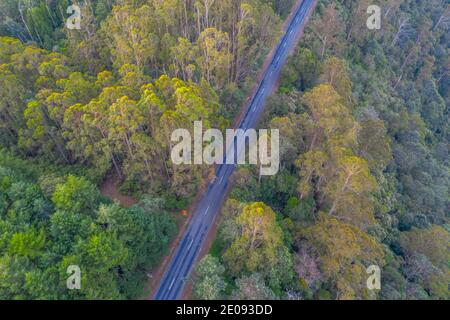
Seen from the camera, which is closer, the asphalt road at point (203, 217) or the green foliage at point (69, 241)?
the green foliage at point (69, 241)

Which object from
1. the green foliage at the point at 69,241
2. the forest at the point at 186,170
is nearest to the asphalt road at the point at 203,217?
the forest at the point at 186,170

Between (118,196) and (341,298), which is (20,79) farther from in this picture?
(341,298)

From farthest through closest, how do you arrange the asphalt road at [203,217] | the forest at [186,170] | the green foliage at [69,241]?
the asphalt road at [203,217]
the forest at [186,170]
the green foliage at [69,241]

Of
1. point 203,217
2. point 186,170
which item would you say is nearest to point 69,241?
point 186,170

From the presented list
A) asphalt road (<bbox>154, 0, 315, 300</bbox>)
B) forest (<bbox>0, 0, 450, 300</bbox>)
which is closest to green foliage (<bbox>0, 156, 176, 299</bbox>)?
forest (<bbox>0, 0, 450, 300</bbox>)

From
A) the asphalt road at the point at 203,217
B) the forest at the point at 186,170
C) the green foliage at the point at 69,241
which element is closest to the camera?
the green foliage at the point at 69,241

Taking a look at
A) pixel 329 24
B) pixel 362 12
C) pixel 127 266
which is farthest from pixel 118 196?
pixel 362 12

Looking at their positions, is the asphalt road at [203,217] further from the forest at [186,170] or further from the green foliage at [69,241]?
the green foliage at [69,241]
